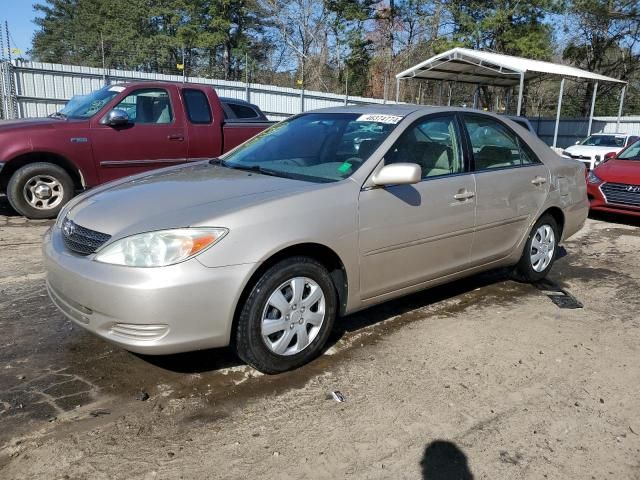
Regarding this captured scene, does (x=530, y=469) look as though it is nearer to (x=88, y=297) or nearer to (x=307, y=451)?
(x=307, y=451)

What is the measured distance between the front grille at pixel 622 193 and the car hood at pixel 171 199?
6642 mm

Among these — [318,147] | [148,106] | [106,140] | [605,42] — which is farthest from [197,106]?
[605,42]

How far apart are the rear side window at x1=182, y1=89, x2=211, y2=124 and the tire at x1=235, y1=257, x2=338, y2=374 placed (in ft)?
18.2

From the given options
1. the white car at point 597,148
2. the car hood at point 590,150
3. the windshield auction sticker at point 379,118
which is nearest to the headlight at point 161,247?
the windshield auction sticker at point 379,118

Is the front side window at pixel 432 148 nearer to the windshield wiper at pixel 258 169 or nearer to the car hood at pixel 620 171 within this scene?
the windshield wiper at pixel 258 169

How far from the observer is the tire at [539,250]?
5.00m

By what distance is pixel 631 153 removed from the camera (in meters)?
9.18

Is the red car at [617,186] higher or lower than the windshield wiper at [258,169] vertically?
lower

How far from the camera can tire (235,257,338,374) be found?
3.04m

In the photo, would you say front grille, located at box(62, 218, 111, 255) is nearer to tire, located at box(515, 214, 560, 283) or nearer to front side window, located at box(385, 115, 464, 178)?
front side window, located at box(385, 115, 464, 178)

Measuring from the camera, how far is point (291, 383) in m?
3.21

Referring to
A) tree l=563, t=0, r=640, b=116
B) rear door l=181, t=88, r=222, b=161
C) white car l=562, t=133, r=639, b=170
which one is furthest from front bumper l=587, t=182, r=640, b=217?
tree l=563, t=0, r=640, b=116

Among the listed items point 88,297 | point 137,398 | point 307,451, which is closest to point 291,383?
point 307,451

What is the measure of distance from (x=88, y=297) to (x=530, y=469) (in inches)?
91.5
